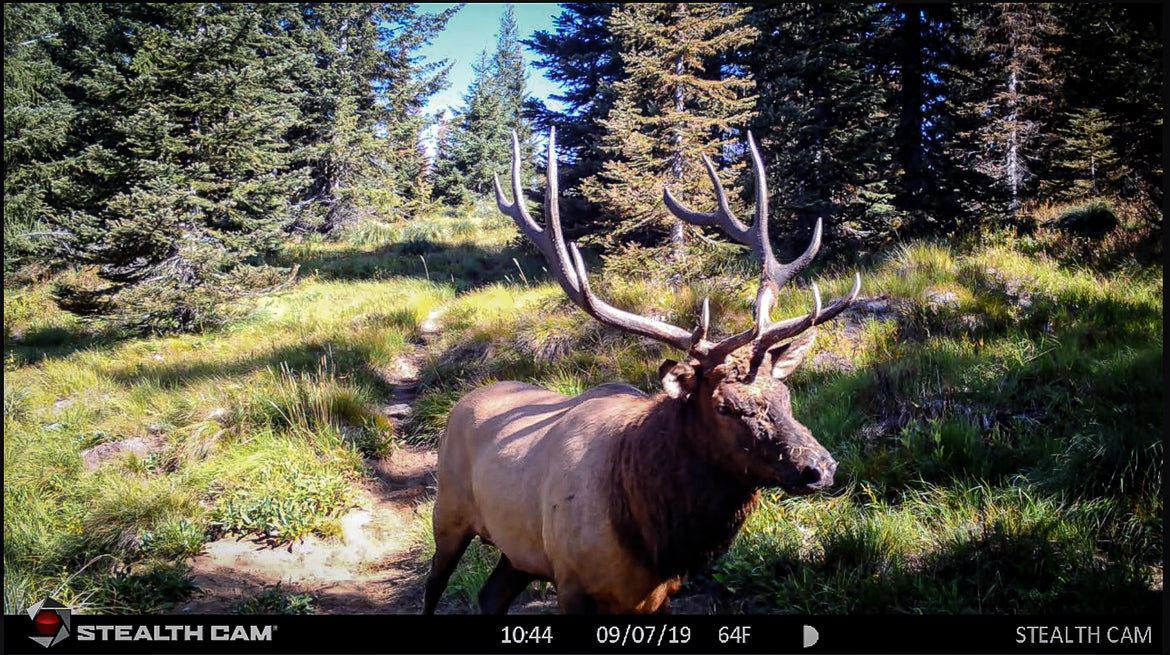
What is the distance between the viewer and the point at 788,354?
9.21ft

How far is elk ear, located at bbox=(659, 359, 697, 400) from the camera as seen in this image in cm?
269

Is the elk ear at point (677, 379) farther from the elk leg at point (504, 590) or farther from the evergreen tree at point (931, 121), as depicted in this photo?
the evergreen tree at point (931, 121)

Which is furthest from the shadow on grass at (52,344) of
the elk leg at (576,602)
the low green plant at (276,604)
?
the elk leg at (576,602)

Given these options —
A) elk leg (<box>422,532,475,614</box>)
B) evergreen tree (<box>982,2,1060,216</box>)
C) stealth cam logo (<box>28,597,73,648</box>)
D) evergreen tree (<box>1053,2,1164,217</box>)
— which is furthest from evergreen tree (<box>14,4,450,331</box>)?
evergreen tree (<box>982,2,1060,216</box>)

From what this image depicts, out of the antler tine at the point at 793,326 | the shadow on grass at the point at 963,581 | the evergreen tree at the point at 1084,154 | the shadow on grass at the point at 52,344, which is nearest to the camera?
the antler tine at the point at 793,326

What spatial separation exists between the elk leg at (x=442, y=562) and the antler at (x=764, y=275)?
217 cm

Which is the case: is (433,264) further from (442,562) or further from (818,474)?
(818,474)

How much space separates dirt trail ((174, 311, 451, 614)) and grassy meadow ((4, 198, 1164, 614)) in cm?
18

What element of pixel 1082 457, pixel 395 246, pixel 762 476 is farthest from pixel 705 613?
pixel 395 246

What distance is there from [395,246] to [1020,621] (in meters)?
18.8

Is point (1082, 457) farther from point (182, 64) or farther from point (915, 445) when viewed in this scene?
point (182, 64)

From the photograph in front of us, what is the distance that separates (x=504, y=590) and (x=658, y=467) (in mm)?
1479

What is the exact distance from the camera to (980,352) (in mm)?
5461

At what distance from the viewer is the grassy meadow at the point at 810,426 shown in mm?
3523
